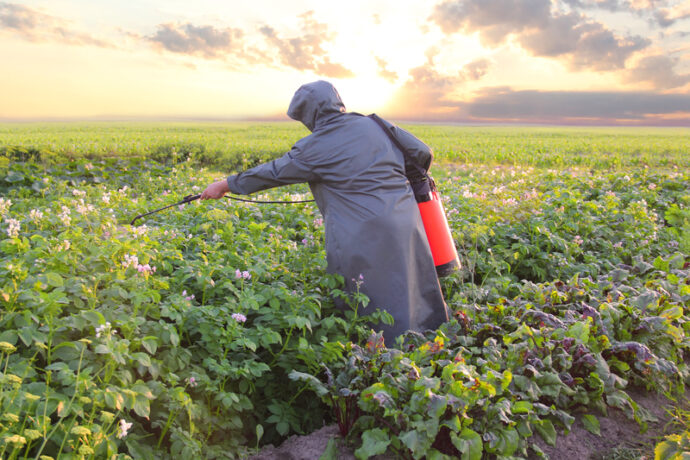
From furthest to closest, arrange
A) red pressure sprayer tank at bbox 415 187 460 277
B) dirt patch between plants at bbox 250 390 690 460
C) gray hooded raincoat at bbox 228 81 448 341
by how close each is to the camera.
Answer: red pressure sprayer tank at bbox 415 187 460 277
gray hooded raincoat at bbox 228 81 448 341
dirt patch between plants at bbox 250 390 690 460

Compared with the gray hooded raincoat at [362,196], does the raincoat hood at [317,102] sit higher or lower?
higher

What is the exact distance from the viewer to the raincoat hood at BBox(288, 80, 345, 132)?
369 cm

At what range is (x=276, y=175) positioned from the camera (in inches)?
146

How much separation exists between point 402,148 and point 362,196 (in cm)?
53

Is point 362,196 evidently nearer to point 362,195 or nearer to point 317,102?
point 362,195

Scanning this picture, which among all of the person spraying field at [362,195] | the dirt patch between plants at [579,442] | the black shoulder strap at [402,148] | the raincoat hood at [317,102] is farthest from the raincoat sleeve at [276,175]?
the dirt patch between plants at [579,442]

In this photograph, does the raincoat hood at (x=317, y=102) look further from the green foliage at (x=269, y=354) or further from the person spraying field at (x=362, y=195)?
the green foliage at (x=269, y=354)

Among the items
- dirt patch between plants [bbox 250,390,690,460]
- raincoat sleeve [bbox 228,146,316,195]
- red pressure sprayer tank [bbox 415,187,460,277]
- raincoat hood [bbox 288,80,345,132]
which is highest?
raincoat hood [bbox 288,80,345,132]

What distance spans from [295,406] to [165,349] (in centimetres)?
102

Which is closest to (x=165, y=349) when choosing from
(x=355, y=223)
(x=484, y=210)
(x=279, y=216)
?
(x=355, y=223)

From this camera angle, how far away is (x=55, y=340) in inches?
102

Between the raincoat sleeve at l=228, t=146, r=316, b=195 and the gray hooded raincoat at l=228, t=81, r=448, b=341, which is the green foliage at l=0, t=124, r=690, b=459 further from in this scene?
the raincoat sleeve at l=228, t=146, r=316, b=195

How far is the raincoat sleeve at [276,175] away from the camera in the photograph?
12.0 ft

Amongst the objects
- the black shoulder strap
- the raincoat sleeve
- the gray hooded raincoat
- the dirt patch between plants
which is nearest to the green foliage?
the dirt patch between plants
